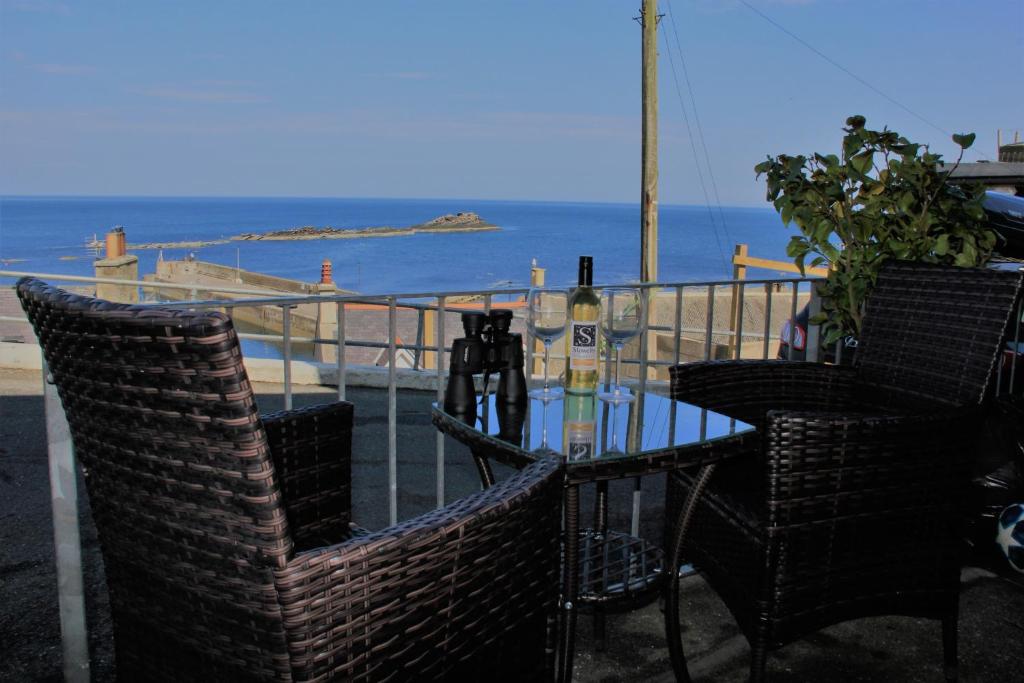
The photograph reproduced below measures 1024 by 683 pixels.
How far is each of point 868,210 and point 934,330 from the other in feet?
3.04

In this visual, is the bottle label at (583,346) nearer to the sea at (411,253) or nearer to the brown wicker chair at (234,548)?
the brown wicker chair at (234,548)

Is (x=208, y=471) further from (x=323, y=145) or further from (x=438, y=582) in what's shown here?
(x=323, y=145)

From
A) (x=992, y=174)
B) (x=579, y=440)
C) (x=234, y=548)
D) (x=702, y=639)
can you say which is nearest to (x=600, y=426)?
(x=579, y=440)

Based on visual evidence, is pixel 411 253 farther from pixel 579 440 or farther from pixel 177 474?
pixel 177 474

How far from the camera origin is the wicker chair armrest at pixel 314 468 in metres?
1.61

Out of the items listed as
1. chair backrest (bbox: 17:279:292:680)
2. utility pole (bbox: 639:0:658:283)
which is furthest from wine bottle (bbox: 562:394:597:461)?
utility pole (bbox: 639:0:658:283)

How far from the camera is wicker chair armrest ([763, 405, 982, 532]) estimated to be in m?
1.79

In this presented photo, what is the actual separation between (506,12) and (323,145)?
54.1 m

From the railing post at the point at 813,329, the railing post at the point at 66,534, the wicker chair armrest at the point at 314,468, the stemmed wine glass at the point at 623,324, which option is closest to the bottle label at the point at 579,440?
the stemmed wine glass at the point at 623,324

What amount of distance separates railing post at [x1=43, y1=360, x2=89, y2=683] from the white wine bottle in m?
1.13

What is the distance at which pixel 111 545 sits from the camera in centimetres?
125

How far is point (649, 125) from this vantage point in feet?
35.2

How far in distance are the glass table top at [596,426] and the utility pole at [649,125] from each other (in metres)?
8.73

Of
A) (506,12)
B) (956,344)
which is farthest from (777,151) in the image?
(506,12)
